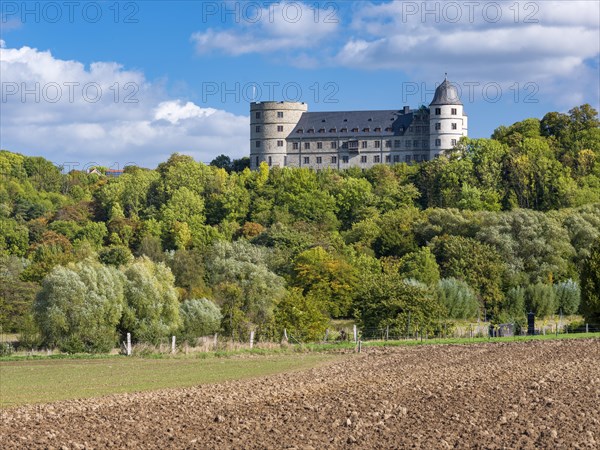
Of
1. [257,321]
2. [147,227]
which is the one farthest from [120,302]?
[147,227]

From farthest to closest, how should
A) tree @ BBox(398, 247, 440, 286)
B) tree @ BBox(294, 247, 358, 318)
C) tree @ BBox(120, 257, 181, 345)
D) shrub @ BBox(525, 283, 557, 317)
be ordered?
tree @ BBox(398, 247, 440, 286) < tree @ BBox(294, 247, 358, 318) < shrub @ BBox(525, 283, 557, 317) < tree @ BBox(120, 257, 181, 345)

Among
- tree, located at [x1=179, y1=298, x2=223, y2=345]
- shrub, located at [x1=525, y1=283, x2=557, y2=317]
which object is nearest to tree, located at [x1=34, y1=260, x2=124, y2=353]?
tree, located at [x1=179, y1=298, x2=223, y2=345]

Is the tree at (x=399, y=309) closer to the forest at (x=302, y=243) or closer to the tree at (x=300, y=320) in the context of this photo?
the forest at (x=302, y=243)

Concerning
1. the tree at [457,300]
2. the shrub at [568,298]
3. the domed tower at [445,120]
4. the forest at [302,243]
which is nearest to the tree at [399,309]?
the forest at [302,243]

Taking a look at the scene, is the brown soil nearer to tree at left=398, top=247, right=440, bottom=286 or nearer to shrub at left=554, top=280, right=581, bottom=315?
shrub at left=554, top=280, right=581, bottom=315

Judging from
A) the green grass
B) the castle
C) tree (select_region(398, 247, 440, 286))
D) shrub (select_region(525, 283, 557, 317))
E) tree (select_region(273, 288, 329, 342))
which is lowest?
the green grass

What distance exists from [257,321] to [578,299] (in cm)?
2486

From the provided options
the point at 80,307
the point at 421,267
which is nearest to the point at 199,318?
the point at 80,307

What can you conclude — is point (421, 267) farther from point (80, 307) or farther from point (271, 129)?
point (271, 129)

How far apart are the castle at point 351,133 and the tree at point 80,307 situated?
9960 centimetres

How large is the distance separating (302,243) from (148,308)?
44.2 metres

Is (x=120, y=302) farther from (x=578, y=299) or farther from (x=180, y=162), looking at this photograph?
(x=180, y=162)

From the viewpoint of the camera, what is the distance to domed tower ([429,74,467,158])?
514 ft

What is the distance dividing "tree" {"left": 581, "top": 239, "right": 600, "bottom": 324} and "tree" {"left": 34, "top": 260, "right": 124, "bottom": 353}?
28.1 meters
